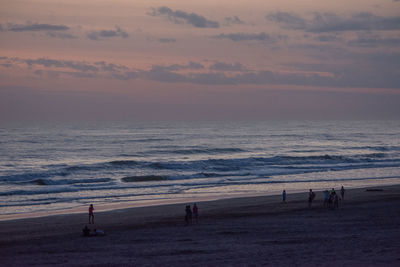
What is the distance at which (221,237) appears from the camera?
19.6 m

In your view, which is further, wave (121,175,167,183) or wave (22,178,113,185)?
wave (121,175,167,183)

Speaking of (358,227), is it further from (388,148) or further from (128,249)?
(388,148)

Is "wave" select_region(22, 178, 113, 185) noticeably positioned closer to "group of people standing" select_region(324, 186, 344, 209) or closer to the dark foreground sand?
the dark foreground sand

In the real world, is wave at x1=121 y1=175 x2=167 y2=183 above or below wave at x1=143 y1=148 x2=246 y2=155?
below

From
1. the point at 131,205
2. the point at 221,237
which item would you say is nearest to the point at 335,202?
the point at 221,237

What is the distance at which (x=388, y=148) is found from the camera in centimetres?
8350

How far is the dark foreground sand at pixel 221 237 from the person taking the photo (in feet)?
51.3

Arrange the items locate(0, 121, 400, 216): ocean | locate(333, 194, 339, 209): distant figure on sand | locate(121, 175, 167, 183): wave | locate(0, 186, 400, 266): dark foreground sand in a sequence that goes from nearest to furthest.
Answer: locate(0, 186, 400, 266): dark foreground sand, locate(333, 194, 339, 209): distant figure on sand, locate(0, 121, 400, 216): ocean, locate(121, 175, 167, 183): wave

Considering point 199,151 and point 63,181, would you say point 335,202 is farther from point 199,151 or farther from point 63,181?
point 199,151

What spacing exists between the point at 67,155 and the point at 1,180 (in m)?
24.8

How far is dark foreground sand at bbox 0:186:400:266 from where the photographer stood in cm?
1563

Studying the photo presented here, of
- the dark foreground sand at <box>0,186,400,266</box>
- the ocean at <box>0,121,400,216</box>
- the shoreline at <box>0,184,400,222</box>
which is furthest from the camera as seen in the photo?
the ocean at <box>0,121,400,216</box>

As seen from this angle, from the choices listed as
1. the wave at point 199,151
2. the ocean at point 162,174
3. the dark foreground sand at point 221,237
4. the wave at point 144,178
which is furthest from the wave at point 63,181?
the wave at point 199,151

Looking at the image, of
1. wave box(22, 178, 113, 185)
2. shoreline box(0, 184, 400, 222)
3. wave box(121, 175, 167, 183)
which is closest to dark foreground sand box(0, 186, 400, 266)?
shoreline box(0, 184, 400, 222)
